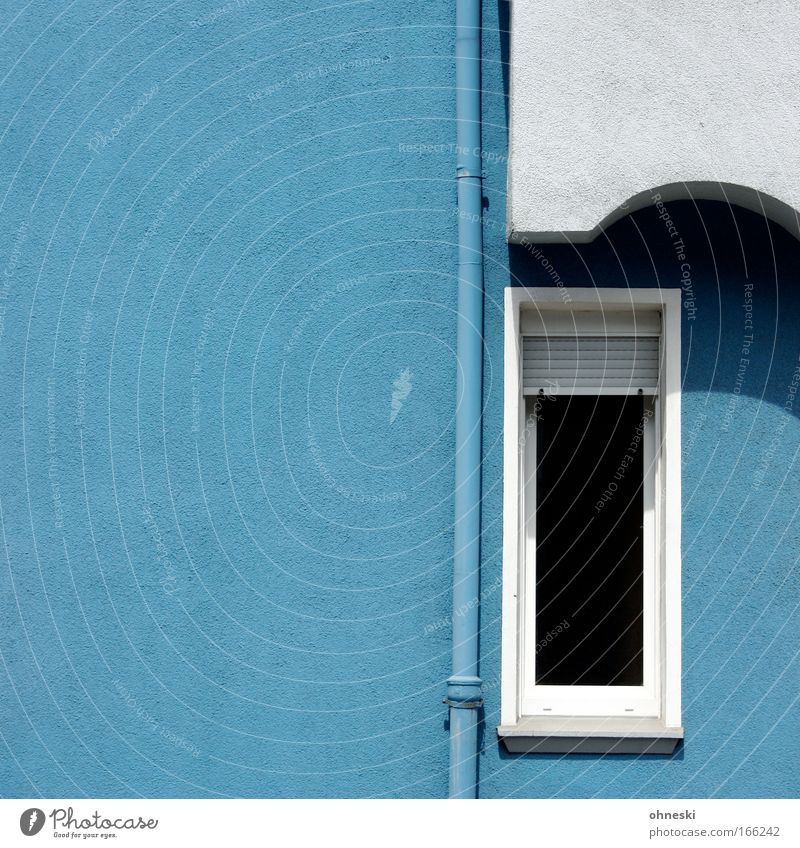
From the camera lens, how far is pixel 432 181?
5.87 metres

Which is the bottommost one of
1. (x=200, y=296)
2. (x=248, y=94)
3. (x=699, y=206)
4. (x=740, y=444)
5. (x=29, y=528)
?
(x=29, y=528)

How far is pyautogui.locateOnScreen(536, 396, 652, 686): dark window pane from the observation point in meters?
5.96

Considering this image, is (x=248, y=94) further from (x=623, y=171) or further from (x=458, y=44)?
(x=623, y=171)

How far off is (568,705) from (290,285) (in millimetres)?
2312

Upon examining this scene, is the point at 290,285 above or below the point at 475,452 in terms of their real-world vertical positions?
above

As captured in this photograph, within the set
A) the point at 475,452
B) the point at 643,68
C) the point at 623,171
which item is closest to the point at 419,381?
the point at 475,452
